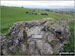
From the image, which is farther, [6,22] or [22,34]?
[6,22]

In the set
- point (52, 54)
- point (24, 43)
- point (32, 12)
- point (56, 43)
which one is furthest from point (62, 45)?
point (32, 12)

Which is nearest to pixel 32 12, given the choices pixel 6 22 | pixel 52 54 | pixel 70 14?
pixel 6 22

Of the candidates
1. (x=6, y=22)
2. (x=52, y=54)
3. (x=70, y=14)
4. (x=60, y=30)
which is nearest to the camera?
(x=52, y=54)

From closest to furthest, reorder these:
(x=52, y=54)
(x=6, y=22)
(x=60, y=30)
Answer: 1. (x=52, y=54)
2. (x=60, y=30)
3. (x=6, y=22)

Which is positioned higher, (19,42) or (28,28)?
(28,28)

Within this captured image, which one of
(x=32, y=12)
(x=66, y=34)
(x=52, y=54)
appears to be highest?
(x=32, y=12)

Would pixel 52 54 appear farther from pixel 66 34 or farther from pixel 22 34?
pixel 22 34
